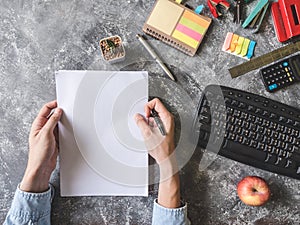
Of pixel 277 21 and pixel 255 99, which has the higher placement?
pixel 277 21

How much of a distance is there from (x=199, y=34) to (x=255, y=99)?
0.70 ft

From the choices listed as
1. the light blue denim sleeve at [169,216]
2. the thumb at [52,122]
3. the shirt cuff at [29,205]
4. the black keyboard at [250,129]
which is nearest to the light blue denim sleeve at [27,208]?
the shirt cuff at [29,205]

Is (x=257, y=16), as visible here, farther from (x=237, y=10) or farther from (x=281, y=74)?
(x=281, y=74)

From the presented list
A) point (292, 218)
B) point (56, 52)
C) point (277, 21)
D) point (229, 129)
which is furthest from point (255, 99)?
point (56, 52)

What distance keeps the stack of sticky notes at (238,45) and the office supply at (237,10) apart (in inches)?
1.6

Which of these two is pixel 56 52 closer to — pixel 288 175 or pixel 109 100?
pixel 109 100

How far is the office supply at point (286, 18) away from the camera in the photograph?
1205 millimetres

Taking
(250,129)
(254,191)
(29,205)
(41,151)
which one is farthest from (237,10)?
(29,205)

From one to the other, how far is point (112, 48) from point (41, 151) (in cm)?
30

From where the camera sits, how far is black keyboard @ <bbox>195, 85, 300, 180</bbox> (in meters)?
1.20

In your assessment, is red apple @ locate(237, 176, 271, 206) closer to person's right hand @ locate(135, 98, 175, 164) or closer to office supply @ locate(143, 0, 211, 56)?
person's right hand @ locate(135, 98, 175, 164)

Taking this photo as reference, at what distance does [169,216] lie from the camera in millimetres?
1175

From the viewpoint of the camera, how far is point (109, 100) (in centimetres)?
121

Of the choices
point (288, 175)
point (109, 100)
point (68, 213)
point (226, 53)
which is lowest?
point (68, 213)
